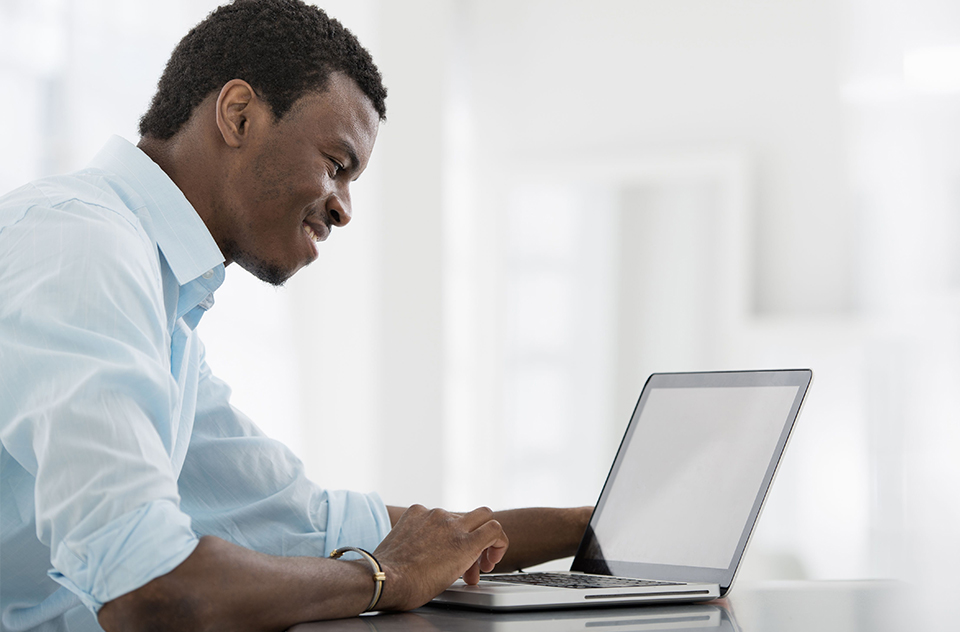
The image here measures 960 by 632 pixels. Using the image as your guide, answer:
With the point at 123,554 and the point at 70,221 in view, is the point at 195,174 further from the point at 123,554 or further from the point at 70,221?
the point at 123,554

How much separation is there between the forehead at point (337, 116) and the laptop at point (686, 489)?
1.55 feet

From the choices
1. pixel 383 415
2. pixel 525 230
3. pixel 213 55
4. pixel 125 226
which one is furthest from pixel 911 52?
pixel 125 226

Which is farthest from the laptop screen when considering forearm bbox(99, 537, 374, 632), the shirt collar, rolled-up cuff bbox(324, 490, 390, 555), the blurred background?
the blurred background

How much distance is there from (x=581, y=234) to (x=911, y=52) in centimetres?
121

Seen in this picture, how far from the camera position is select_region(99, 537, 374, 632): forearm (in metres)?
0.70

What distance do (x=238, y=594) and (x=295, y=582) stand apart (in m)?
0.05

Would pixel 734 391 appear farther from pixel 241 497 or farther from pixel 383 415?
pixel 383 415

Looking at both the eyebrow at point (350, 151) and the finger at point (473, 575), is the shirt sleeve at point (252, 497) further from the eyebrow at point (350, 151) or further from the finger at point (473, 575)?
the eyebrow at point (350, 151)

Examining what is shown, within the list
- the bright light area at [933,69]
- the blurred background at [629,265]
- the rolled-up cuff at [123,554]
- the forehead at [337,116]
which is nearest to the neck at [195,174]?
the forehead at [337,116]

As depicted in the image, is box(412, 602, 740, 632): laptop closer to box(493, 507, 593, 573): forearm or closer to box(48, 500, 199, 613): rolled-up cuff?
box(48, 500, 199, 613): rolled-up cuff

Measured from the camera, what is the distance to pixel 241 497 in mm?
1151

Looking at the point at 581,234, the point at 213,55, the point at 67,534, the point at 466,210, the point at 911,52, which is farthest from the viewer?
the point at 466,210

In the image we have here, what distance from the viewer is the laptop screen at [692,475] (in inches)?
39.8

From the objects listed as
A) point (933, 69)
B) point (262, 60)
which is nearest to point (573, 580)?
point (262, 60)
